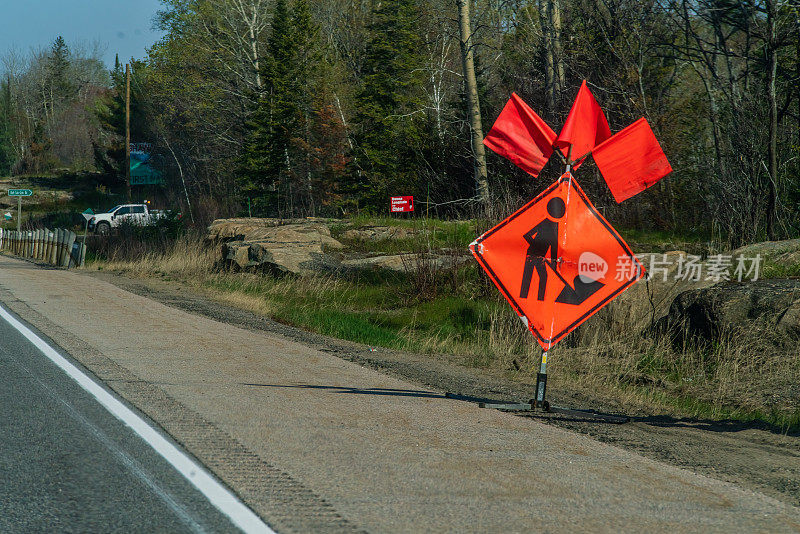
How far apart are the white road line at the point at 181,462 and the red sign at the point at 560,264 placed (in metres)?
3.27

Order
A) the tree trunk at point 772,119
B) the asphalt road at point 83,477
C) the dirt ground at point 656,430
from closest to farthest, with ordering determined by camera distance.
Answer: the asphalt road at point 83,477, the dirt ground at point 656,430, the tree trunk at point 772,119

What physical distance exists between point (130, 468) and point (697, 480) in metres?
3.59

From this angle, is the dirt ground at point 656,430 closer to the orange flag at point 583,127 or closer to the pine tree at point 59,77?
the orange flag at point 583,127

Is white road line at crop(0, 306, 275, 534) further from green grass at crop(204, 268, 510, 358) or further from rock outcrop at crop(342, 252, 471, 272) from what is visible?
rock outcrop at crop(342, 252, 471, 272)

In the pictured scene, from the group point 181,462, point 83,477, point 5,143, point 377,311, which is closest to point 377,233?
point 377,311

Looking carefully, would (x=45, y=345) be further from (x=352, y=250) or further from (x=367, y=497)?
(x=352, y=250)

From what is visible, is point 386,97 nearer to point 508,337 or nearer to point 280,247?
point 280,247

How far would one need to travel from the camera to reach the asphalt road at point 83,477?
4.05 m

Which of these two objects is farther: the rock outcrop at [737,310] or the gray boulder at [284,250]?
the gray boulder at [284,250]

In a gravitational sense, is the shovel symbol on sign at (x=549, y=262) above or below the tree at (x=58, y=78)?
below

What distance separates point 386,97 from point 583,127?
3339 centimetres

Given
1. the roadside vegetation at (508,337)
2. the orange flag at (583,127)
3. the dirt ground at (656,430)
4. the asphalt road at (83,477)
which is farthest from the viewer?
the roadside vegetation at (508,337)

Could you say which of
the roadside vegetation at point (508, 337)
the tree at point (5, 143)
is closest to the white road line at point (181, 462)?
the roadside vegetation at point (508, 337)

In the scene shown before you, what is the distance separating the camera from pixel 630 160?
7.31 metres
